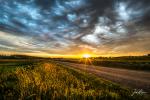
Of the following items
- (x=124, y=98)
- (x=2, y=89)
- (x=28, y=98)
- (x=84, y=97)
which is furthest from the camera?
(x=2, y=89)

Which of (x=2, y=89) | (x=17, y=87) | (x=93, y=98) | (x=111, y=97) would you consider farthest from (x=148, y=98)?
(x=2, y=89)

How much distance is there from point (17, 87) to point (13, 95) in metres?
1.47

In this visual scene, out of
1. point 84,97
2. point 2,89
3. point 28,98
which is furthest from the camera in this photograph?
point 2,89

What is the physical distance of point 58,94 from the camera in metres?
8.16

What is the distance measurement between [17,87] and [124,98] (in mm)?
5467

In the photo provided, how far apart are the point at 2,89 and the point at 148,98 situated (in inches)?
293

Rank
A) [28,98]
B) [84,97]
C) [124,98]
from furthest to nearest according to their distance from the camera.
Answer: [124,98] < [84,97] < [28,98]

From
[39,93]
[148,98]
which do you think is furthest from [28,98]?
[148,98]

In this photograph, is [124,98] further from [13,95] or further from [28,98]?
[13,95]

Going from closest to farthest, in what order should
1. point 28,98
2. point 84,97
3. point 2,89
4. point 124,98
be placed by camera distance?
1. point 28,98
2. point 84,97
3. point 124,98
4. point 2,89

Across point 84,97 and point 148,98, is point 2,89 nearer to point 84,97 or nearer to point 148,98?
point 84,97

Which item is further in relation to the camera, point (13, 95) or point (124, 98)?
A: point (124, 98)

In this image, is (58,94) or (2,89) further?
(2,89)

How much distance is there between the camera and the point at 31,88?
9.21m
